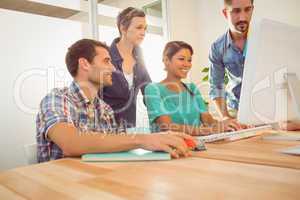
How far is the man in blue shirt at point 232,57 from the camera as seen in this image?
71.6 inches

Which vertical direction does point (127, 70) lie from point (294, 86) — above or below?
above

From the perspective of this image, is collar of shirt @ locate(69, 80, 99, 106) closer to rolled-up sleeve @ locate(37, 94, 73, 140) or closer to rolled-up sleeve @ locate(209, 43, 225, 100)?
rolled-up sleeve @ locate(37, 94, 73, 140)

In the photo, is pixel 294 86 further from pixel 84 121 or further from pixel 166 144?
Answer: pixel 84 121

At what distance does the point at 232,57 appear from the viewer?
1834 millimetres

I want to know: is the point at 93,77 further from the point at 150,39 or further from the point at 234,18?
the point at 150,39

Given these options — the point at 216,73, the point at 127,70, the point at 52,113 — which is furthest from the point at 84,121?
the point at 216,73

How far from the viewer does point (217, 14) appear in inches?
139

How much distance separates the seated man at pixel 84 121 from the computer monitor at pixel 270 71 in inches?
10.6

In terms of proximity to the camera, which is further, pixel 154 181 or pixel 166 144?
pixel 166 144

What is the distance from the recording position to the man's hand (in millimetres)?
834

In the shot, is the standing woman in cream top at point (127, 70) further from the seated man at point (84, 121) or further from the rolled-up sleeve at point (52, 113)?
the rolled-up sleeve at point (52, 113)

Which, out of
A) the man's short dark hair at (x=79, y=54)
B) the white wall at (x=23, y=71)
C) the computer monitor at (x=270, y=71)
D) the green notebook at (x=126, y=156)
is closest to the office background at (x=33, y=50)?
the white wall at (x=23, y=71)

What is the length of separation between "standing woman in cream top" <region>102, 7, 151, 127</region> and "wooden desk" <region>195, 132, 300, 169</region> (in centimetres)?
90

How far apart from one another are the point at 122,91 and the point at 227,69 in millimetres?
732
